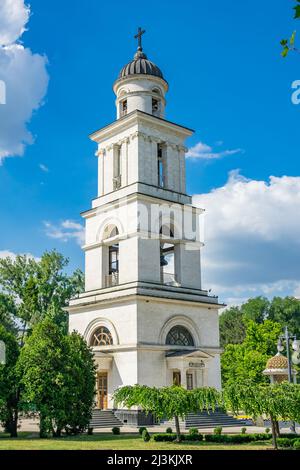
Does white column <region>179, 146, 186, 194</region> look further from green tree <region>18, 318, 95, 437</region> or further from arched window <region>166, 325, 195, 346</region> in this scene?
green tree <region>18, 318, 95, 437</region>

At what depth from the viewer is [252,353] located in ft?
154

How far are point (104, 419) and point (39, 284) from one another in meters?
18.3

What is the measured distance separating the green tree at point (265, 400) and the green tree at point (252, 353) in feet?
90.6

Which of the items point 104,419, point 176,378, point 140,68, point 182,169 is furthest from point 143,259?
point 140,68

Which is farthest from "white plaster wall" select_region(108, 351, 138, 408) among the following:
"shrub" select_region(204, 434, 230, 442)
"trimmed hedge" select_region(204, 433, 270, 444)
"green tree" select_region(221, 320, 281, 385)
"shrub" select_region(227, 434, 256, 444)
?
"green tree" select_region(221, 320, 281, 385)

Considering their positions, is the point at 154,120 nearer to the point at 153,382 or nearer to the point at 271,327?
the point at 153,382

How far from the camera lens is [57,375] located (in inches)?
912

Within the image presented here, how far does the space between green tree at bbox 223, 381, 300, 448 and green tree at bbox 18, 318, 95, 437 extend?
730 centimetres

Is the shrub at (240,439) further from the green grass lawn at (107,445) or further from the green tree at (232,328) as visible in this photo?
the green tree at (232,328)

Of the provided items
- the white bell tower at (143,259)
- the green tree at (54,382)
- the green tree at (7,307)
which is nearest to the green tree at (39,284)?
the green tree at (7,307)

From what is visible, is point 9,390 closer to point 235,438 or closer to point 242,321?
point 235,438

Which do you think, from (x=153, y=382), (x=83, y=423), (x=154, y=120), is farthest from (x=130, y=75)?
(x=83, y=423)

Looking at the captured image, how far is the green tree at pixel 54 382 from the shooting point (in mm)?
22688
